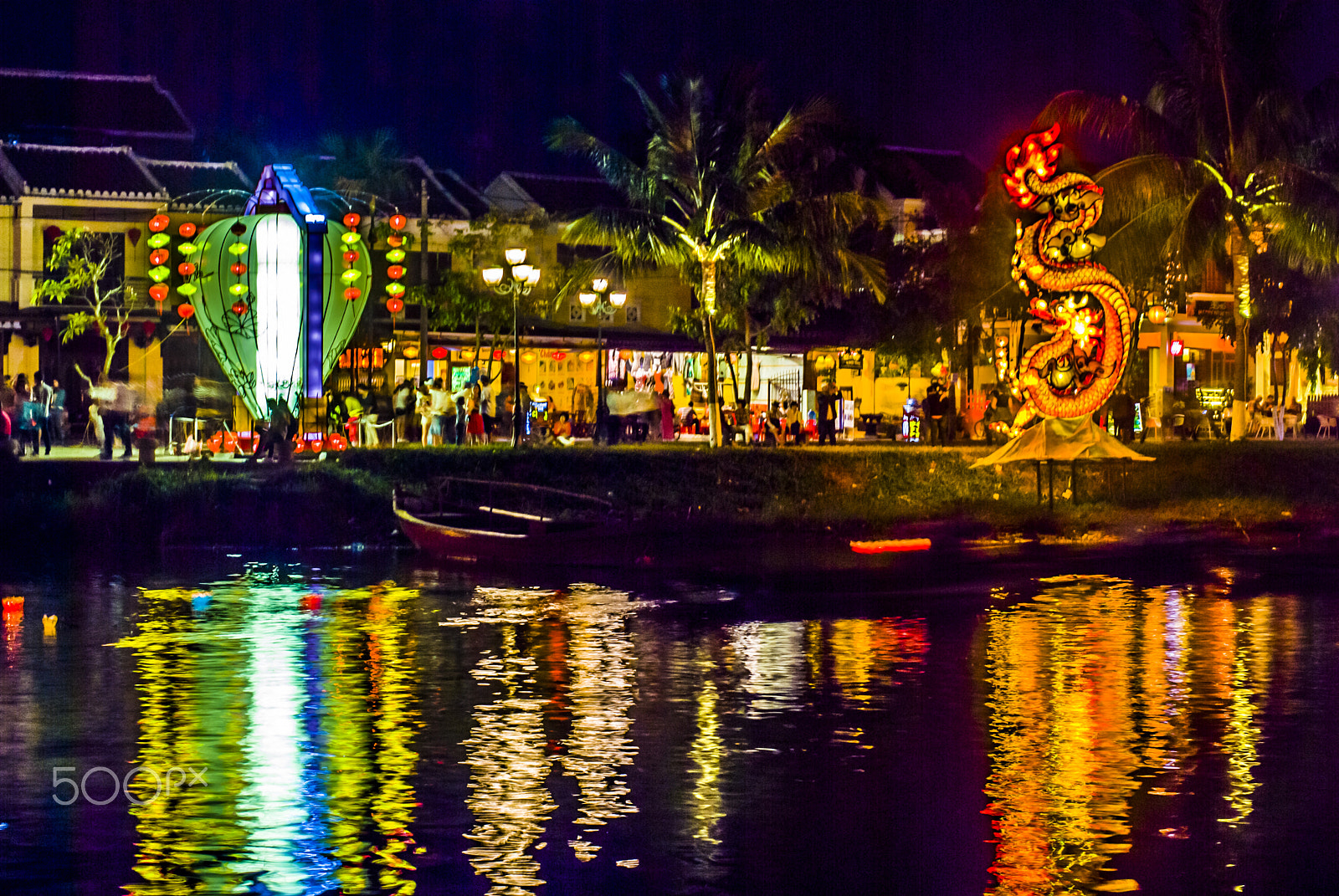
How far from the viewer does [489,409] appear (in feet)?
127

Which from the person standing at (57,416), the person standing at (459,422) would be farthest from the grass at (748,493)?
the person standing at (57,416)

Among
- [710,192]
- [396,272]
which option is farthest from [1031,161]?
[396,272]

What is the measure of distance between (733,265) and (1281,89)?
1274 centimetres

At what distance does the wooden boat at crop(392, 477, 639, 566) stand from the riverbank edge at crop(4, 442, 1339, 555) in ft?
1.05

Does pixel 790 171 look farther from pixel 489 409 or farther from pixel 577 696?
pixel 577 696

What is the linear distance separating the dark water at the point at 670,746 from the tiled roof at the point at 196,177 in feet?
125

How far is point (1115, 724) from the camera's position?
37.8 ft

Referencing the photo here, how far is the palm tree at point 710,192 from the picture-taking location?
36625mm

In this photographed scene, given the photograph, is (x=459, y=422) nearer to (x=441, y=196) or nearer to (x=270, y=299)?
(x=270, y=299)

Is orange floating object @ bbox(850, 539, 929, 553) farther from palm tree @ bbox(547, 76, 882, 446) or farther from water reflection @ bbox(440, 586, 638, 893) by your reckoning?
palm tree @ bbox(547, 76, 882, 446)

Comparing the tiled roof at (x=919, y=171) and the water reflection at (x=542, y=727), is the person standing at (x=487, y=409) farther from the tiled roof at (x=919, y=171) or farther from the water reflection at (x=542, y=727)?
the tiled roof at (x=919, y=171)

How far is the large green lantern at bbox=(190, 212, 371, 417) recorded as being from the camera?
32.2m

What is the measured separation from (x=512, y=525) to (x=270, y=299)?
966cm
